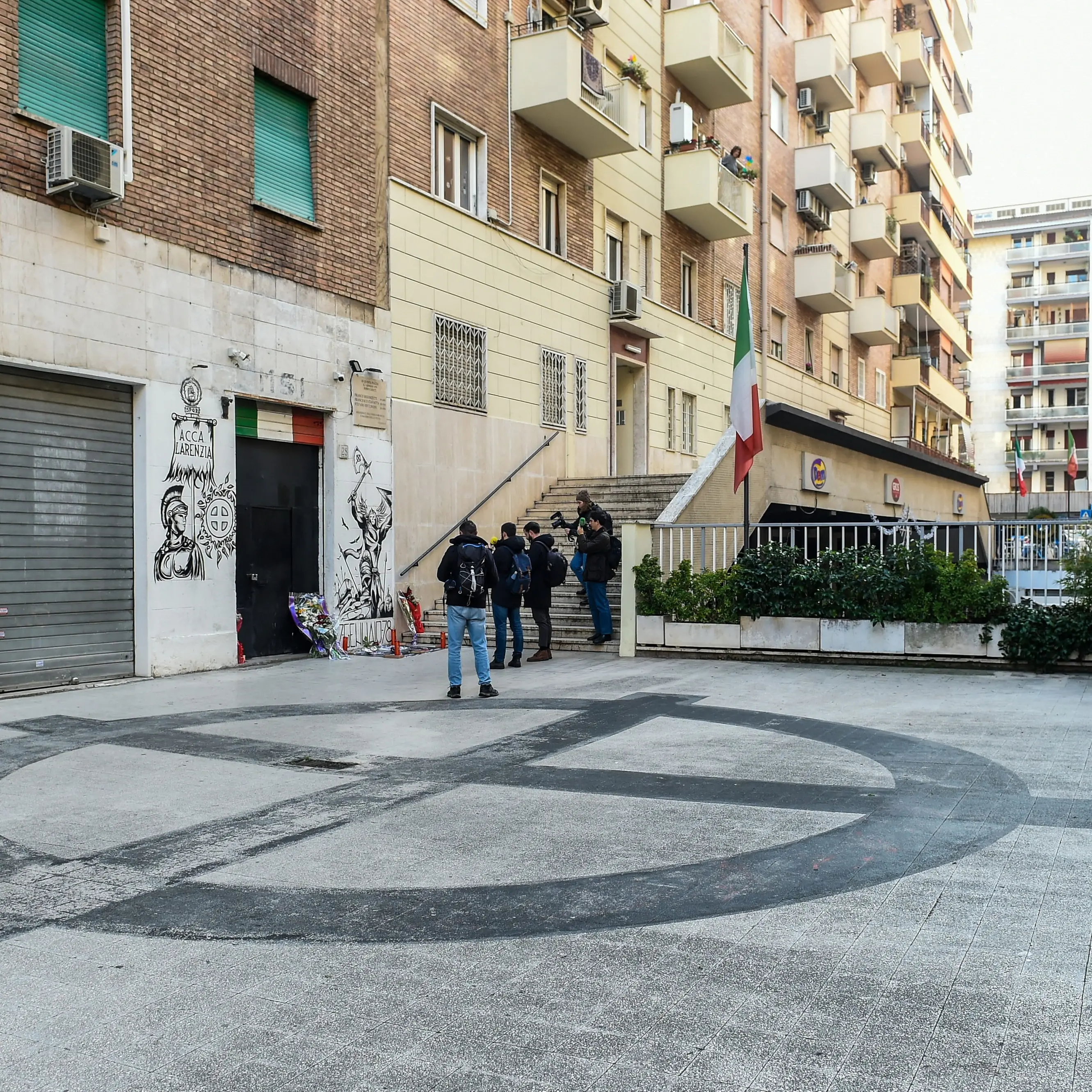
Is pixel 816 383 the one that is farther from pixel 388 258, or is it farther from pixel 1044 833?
pixel 1044 833

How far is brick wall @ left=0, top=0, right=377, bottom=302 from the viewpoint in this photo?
478 inches

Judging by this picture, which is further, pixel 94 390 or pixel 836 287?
pixel 836 287

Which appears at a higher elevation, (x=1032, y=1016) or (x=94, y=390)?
(x=94, y=390)

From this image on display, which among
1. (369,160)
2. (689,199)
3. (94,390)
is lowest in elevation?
(94,390)

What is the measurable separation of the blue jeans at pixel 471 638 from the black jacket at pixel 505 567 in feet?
7.07

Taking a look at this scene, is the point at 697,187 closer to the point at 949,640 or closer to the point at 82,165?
the point at 949,640

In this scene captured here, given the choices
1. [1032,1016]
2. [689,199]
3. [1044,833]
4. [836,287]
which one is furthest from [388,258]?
[836,287]

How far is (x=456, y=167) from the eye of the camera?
18547 millimetres

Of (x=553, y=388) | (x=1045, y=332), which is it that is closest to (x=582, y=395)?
(x=553, y=388)

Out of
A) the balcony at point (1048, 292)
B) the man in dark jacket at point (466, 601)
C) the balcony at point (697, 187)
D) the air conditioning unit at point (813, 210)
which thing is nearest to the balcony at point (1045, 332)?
the balcony at point (1048, 292)

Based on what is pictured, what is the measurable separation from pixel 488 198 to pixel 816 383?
1902 centimetres

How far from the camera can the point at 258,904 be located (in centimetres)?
470

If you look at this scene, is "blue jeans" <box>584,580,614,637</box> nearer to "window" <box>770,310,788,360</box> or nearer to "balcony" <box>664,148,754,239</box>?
"balcony" <box>664,148,754,239</box>

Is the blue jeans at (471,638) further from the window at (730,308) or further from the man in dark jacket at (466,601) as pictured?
the window at (730,308)
